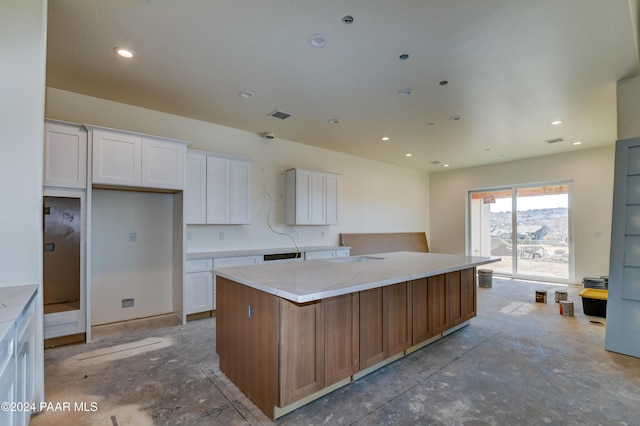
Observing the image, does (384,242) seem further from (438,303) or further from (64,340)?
(64,340)

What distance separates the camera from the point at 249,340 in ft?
7.36

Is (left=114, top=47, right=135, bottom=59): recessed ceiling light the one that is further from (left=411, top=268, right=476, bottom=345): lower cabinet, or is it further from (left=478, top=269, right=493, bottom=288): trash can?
(left=478, top=269, right=493, bottom=288): trash can

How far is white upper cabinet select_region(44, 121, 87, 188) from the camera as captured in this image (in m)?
3.06

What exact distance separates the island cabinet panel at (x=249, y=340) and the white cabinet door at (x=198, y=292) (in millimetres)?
1525

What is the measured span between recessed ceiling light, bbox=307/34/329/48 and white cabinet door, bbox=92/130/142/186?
2.49 m

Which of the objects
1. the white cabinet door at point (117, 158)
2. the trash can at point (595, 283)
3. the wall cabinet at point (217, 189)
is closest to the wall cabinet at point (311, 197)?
the wall cabinet at point (217, 189)

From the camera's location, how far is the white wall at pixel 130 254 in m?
3.82

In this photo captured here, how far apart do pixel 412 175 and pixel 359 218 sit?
8.48ft

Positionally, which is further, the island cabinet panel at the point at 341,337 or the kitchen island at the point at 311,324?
the island cabinet panel at the point at 341,337

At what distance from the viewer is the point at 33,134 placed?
2008 mm

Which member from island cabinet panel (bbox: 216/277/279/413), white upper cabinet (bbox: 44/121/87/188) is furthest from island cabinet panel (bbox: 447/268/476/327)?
white upper cabinet (bbox: 44/121/87/188)

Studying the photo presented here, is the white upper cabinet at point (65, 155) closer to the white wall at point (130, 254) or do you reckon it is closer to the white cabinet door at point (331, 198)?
the white wall at point (130, 254)

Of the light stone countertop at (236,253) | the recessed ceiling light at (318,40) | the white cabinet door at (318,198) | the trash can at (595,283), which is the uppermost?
the recessed ceiling light at (318,40)

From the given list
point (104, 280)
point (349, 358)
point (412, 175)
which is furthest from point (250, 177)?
point (412, 175)
